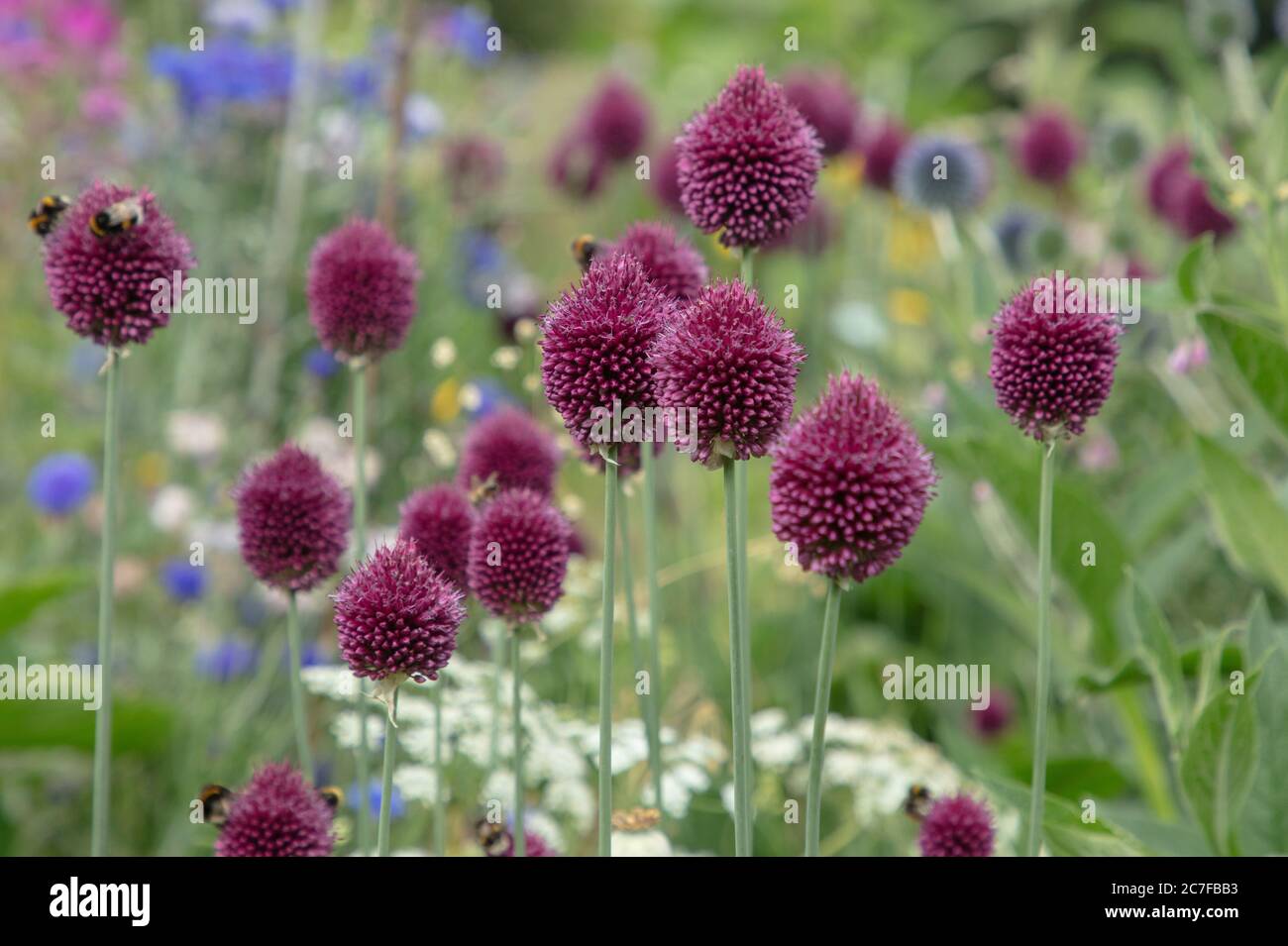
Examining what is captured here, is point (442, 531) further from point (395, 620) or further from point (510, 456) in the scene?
point (395, 620)

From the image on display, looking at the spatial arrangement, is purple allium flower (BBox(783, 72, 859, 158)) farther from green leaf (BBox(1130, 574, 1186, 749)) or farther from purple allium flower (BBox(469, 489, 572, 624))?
purple allium flower (BBox(469, 489, 572, 624))

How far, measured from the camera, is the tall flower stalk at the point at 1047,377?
146 cm

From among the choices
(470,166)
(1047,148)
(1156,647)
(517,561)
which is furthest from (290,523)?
(1047,148)

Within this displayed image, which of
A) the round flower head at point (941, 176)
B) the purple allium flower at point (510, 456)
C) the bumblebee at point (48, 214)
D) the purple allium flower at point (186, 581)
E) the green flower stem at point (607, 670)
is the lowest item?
the green flower stem at point (607, 670)

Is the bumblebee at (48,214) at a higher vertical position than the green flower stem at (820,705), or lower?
higher

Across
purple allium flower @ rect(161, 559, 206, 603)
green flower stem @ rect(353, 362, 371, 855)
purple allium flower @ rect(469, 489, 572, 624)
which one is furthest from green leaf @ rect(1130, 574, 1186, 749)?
purple allium flower @ rect(161, 559, 206, 603)

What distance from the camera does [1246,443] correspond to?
8.71 feet

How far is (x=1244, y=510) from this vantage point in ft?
6.92

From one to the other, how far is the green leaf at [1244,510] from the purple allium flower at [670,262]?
2.75 ft

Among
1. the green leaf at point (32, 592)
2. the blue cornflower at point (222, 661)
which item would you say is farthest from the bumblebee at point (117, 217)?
the blue cornflower at point (222, 661)

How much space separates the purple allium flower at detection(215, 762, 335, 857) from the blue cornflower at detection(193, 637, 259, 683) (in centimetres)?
164

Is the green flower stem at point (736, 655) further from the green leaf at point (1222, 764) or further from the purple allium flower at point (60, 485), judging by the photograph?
the purple allium flower at point (60, 485)

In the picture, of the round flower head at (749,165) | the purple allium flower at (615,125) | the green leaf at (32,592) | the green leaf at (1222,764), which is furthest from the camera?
the purple allium flower at (615,125)

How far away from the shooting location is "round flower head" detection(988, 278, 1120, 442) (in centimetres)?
146
